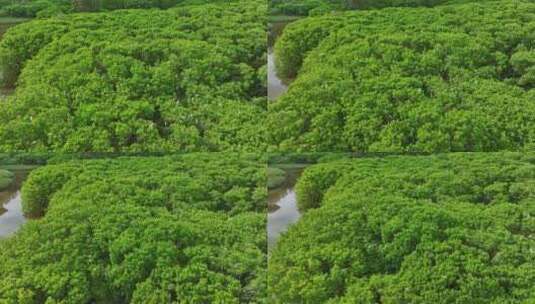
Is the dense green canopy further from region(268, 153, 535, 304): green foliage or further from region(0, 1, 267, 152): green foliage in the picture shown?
region(268, 153, 535, 304): green foliage

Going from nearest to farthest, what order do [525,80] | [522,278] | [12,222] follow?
[522,278] < [12,222] < [525,80]

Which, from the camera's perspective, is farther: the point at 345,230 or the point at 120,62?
the point at 120,62

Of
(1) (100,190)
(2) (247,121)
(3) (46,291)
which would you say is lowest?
(3) (46,291)

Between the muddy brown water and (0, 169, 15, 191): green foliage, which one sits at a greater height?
the muddy brown water

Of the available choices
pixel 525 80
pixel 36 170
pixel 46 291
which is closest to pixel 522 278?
pixel 525 80

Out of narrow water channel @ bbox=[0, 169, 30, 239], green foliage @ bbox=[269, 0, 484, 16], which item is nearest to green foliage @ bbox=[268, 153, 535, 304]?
green foliage @ bbox=[269, 0, 484, 16]

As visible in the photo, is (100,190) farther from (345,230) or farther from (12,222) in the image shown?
(345,230)

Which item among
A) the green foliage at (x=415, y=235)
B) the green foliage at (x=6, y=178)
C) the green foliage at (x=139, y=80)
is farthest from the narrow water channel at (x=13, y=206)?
the green foliage at (x=415, y=235)
